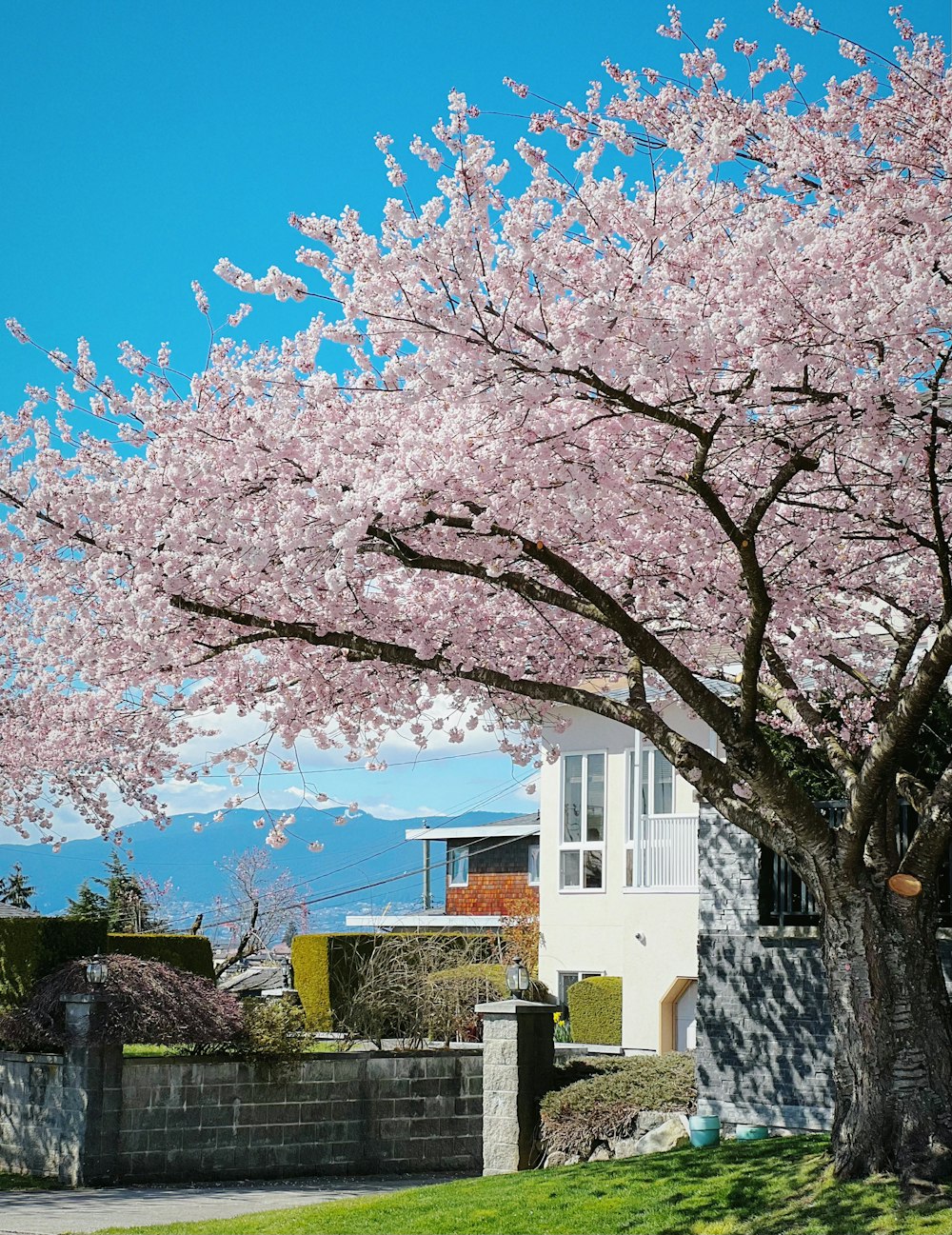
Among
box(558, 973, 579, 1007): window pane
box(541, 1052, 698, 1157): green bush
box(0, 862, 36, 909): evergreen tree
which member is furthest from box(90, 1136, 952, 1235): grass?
box(0, 862, 36, 909): evergreen tree

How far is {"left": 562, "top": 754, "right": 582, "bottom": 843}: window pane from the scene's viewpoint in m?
21.4

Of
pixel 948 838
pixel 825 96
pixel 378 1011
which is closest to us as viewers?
pixel 825 96

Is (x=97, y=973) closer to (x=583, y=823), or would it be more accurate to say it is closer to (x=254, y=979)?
(x=583, y=823)

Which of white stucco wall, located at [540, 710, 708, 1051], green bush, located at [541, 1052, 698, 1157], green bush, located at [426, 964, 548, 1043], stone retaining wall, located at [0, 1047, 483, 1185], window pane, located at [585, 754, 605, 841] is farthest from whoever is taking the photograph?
window pane, located at [585, 754, 605, 841]

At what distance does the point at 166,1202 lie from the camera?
1152cm

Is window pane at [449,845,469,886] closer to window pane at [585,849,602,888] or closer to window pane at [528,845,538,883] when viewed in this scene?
window pane at [528,845,538,883]

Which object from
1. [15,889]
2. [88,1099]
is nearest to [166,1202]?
[88,1099]

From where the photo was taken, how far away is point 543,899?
2175cm

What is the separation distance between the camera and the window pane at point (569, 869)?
71.0ft

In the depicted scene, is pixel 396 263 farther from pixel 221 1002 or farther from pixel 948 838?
pixel 221 1002

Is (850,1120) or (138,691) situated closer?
(850,1120)

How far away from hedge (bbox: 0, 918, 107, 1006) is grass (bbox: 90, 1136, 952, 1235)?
167 inches

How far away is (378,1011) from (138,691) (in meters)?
5.81

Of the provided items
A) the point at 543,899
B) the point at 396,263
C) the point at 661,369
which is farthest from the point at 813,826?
the point at 543,899
